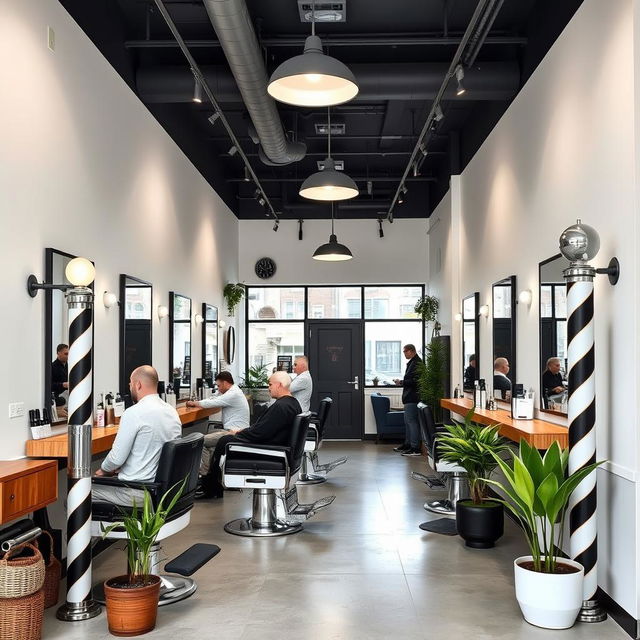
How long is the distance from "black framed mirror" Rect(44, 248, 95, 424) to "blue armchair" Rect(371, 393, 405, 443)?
7.63m

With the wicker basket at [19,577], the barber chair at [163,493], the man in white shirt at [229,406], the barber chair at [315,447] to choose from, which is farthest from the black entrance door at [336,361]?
the wicker basket at [19,577]

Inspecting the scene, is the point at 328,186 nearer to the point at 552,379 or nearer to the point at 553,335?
the point at 553,335

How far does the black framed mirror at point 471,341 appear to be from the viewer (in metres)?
8.52

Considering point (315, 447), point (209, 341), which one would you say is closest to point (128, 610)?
point (315, 447)

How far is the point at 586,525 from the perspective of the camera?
421 centimetres

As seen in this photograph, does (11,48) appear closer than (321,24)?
Yes

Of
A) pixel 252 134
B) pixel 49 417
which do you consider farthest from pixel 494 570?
pixel 252 134

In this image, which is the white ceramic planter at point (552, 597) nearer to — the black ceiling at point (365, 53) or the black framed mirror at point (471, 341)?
the black ceiling at point (365, 53)

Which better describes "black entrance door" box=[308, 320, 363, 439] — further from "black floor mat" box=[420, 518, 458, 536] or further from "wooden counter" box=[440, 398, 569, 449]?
"black floor mat" box=[420, 518, 458, 536]

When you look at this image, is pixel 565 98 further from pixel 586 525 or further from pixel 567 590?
pixel 567 590

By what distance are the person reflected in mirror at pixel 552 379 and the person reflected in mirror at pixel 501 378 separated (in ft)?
3.79

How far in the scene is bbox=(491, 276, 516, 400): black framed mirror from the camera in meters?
6.94

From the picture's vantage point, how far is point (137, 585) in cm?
398

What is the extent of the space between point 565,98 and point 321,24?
7.94ft
